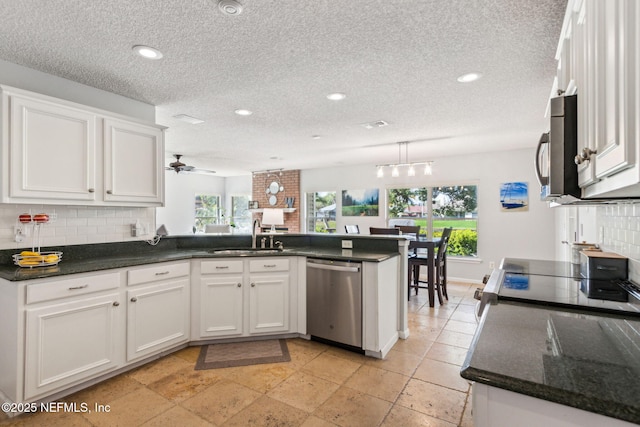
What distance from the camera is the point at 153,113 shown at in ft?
10.6

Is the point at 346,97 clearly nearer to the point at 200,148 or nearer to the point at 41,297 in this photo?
the point at 41,297

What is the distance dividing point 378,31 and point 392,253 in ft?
6.48

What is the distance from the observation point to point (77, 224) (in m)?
2.71

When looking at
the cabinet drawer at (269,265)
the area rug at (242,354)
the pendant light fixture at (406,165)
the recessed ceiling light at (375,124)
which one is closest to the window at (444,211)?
the pendant light fixture at (406,165)

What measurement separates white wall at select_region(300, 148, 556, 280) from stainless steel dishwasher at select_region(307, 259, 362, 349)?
3724 millimetres

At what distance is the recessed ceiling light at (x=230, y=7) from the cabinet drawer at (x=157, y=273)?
199 cm

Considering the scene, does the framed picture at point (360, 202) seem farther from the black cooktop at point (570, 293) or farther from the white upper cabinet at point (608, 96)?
the white upper cabinet at point (608, 96)

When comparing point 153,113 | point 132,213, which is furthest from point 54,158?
point 153,113

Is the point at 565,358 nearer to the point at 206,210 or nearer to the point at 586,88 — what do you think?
the point at 586,88

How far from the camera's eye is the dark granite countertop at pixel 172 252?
221 centimetres

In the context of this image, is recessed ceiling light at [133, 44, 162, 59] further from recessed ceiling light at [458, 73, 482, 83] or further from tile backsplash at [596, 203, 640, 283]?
tile backsplash at [596, 203, 640, 283]

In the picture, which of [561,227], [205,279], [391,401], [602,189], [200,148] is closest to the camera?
[602,189]

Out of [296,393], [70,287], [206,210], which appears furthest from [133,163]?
[206,210]

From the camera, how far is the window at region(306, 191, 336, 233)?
739 centimetres
